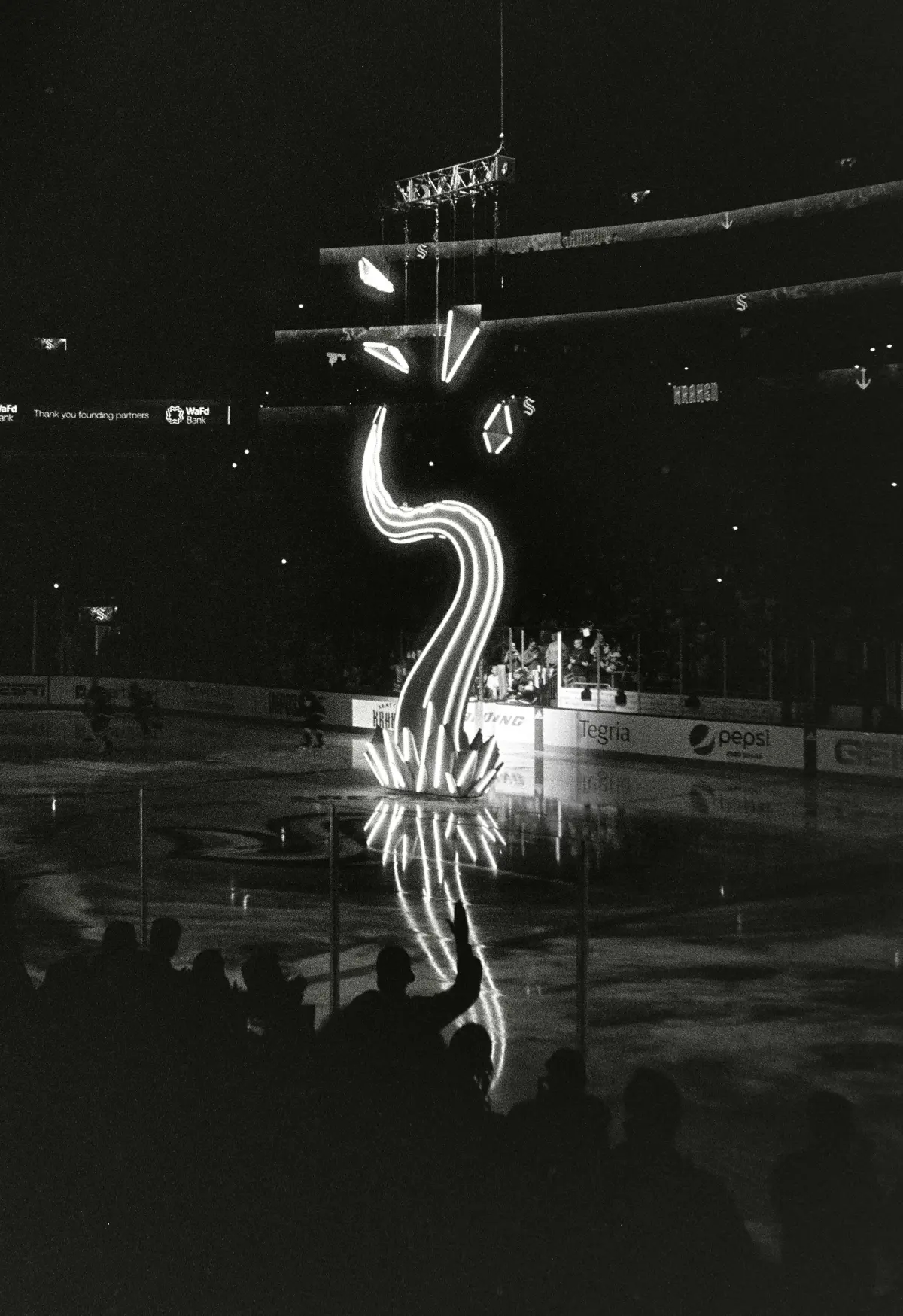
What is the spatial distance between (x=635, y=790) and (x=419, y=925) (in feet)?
40.7

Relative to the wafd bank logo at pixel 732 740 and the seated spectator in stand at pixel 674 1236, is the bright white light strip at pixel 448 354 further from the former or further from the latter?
the seated spectator in stand at pixel 674 1236

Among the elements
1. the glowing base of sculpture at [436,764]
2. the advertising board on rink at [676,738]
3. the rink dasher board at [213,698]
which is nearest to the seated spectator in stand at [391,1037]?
the glowing base of sculpture at [436,764]

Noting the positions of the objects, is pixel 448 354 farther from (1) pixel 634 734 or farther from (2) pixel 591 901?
(2) pixel 591 901

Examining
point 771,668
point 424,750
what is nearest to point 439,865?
point 424,750

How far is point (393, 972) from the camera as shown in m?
5.89

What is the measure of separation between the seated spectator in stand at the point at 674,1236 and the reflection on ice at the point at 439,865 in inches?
202

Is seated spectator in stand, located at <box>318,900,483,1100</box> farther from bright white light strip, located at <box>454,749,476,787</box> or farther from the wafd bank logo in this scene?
the wafd bank logo

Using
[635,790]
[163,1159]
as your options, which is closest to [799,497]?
[635,790]

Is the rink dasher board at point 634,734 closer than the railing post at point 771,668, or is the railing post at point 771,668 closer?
the rink dasher board at point 634,734

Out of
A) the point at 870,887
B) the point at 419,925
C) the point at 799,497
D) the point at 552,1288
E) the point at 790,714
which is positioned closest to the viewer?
the point at 552,1288

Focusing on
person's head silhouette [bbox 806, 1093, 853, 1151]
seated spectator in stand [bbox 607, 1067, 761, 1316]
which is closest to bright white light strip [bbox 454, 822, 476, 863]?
person's head silhouette [bbox 806, 1093, 853, 1151]

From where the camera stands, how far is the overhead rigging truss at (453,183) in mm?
36844

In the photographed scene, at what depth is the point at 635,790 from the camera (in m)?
26.3

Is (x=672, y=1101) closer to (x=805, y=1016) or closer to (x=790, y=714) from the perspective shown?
(x=805, y=1016)
